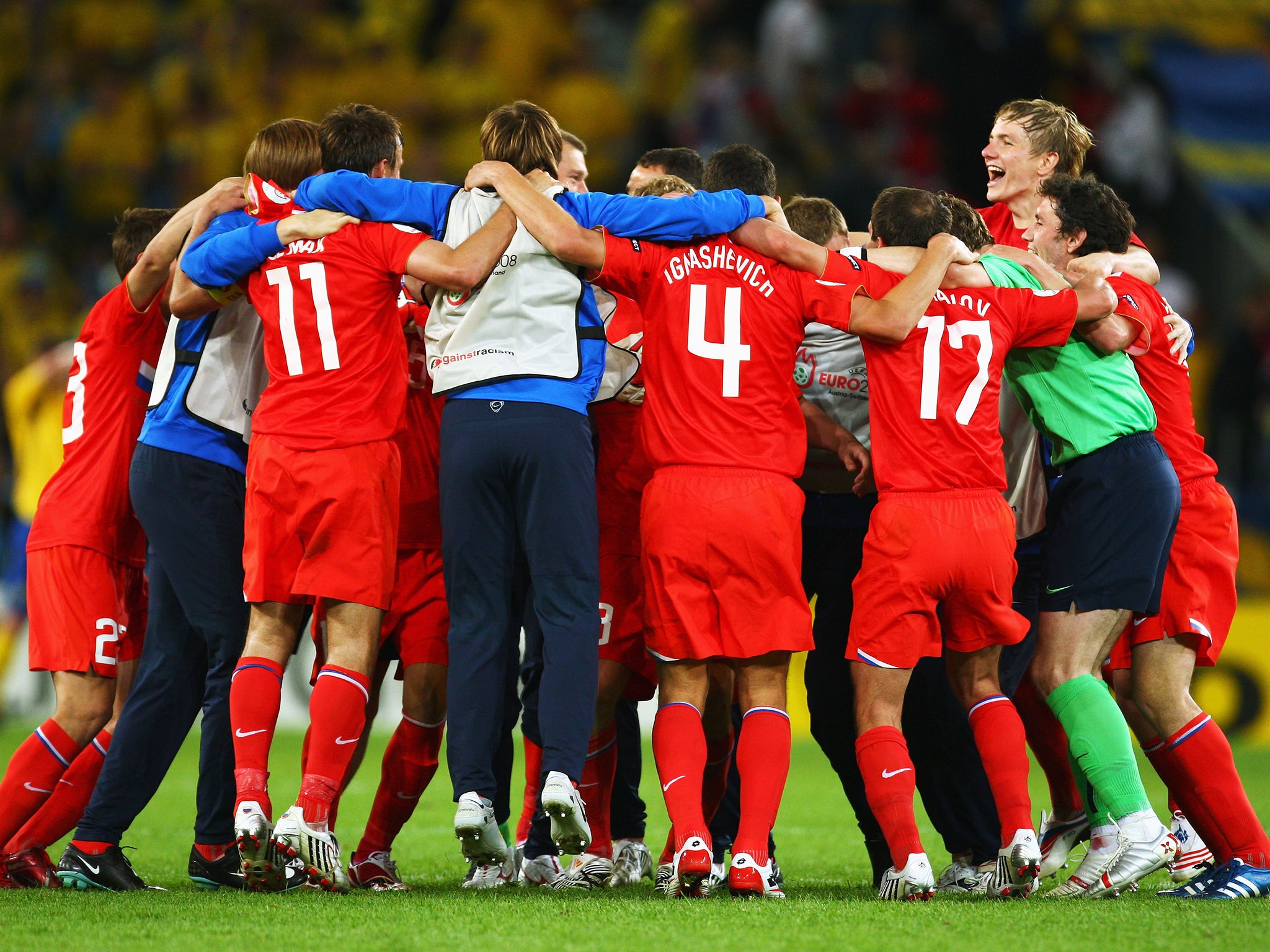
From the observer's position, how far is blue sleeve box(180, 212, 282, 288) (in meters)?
5.29

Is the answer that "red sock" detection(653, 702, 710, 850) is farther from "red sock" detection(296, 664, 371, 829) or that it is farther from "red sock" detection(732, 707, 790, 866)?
"red sock" detection(296, 664, 371, 829)

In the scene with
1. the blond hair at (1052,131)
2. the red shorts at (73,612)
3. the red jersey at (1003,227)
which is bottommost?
the red shorts at (73,612)

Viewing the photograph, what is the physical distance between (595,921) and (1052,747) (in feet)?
8.15

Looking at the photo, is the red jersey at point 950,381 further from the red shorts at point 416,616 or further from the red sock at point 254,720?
the red sock at point 254,720

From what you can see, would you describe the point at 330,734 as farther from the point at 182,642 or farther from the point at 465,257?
the point at 465,257

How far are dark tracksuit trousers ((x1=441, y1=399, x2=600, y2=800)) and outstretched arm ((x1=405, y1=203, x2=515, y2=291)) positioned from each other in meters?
0.45

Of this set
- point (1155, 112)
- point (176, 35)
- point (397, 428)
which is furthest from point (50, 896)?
point (176, 35)

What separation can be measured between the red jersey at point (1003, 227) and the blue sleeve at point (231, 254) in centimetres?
331

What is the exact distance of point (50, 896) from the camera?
203 inches

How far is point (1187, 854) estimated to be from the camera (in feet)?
19.7

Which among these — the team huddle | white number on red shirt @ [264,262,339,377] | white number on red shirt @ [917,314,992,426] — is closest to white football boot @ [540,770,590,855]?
the team huddle

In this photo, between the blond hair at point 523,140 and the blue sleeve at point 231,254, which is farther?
the blond hair at point 523,140

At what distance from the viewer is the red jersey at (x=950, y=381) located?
5227mm

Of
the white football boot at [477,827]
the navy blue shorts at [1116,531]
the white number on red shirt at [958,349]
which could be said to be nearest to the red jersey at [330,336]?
the white football boot at [477,827]
